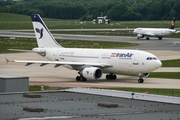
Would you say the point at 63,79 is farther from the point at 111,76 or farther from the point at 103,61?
the point at 111,76

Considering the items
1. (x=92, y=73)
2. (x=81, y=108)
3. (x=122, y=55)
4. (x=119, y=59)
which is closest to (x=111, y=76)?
(x=119, y=59)

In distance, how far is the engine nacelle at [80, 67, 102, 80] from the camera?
2438 inches

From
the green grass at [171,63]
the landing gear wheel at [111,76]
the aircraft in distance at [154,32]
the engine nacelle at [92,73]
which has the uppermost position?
the engine nacelle at [92,73]

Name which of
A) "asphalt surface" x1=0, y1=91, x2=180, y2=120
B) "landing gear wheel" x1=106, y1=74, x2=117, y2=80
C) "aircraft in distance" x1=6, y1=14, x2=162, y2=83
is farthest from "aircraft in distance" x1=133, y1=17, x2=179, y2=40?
"asphalt surface" x1=0, y1=91, x2=180, y2=120

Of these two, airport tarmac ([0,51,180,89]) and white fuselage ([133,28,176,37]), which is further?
white fuselage ([133,28,176,37])

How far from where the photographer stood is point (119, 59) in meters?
62.6

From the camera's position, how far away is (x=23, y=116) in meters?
26.6

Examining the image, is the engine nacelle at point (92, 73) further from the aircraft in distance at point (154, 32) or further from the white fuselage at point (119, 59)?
the aircraft in distance at point (154, 32)

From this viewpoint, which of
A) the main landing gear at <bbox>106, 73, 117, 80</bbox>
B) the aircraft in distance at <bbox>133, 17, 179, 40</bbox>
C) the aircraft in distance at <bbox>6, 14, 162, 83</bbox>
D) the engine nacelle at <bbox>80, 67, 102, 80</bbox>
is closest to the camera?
the aircraft in distance at <bbox>6, 14, 162, 83</bbox>

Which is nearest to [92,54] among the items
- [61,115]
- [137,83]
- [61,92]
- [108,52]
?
[108,52]

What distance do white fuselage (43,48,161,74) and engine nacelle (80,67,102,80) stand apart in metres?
1.56

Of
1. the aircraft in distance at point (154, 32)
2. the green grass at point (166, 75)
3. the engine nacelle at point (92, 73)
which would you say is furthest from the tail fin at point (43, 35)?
the aircraft in distance at point (154, 32)

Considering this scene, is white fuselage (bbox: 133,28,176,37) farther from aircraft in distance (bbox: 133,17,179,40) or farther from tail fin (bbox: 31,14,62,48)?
tail fin (bbox: 31,14,62,48)

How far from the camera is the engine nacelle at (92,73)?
6194 cm
